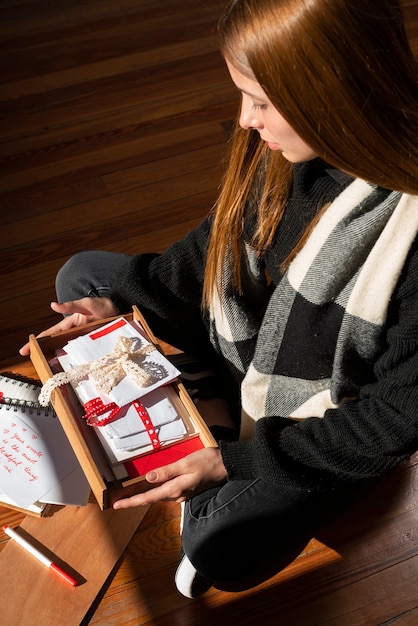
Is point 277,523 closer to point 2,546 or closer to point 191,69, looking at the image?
point 2,546

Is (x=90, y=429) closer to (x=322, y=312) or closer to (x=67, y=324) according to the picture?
(x=67, y=324)

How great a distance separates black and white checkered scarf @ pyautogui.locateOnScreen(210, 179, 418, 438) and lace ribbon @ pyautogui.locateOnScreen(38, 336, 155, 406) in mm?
181

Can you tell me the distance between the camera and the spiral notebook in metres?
1.13

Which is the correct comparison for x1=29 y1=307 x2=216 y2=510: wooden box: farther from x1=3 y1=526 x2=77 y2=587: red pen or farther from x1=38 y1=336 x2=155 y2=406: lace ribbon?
x1=3 y1=526 x2=77 y2=587: red pen

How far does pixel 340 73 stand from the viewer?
0.74 m

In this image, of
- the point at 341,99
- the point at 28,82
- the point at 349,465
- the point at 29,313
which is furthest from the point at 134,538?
the point at 28,82

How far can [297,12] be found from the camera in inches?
28.9

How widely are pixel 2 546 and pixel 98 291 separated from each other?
0.46 meters

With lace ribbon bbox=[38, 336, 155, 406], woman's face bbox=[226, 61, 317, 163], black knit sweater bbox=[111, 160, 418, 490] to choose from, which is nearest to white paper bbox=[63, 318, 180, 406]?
lace ribbon bbox=[38, 336, 155, 406]

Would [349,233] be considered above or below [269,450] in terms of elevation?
above

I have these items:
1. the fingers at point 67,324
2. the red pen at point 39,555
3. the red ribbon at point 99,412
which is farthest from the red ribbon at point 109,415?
the red pen at point 39,555

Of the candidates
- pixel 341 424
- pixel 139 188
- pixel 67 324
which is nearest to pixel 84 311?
pixel 67 324

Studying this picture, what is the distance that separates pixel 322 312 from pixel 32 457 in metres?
0.50

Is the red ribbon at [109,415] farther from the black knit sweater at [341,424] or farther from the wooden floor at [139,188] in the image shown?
the wooden floor at [139,188]
